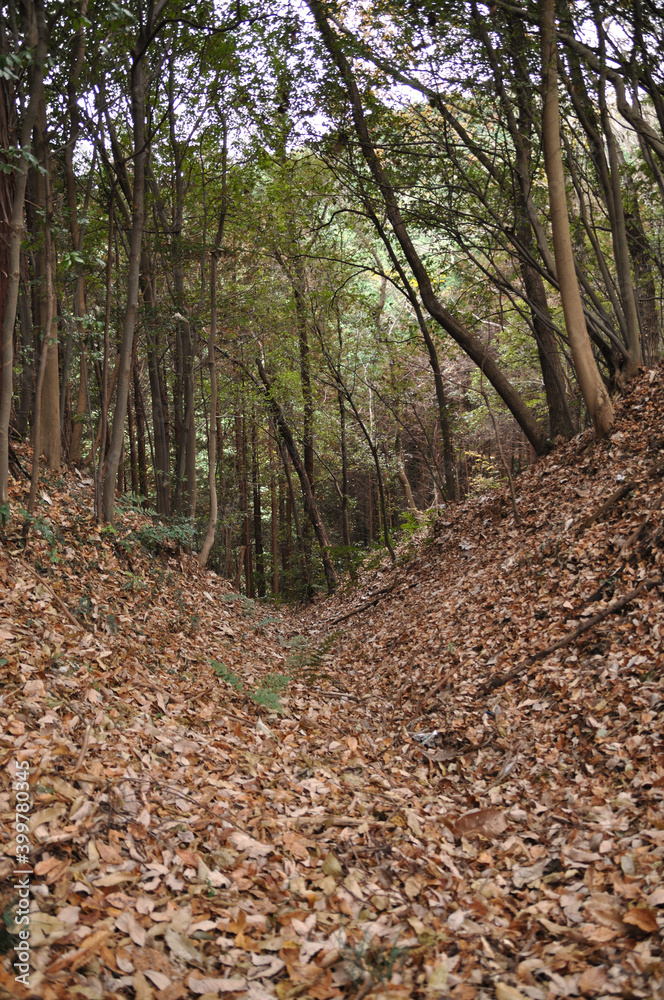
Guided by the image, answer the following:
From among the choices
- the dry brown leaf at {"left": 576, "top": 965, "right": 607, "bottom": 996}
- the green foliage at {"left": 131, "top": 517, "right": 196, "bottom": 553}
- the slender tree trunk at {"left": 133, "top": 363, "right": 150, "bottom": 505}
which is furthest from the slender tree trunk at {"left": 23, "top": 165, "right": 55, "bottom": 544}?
the slender tree trunk at {"left": 133, "top": 363, "right": 150, "bottom": 505}

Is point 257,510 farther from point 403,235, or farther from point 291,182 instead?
point 403,235

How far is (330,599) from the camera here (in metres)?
16.5

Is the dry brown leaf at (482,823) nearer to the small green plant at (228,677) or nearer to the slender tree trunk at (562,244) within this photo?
the small green plant at (228,677)

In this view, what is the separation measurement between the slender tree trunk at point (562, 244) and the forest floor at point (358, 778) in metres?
0.46

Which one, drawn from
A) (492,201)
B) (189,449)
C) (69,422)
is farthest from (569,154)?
(69,422)

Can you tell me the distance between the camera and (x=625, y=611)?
562 cm

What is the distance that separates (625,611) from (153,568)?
20.5 ft

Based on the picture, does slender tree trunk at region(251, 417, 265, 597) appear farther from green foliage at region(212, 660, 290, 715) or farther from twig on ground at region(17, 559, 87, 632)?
twig on ground at region(17, 559, 87, 632)

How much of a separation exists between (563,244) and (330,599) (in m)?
10.6

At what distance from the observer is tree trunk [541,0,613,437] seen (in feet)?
27.5

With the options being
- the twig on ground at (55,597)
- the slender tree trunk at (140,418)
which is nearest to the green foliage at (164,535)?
the twig on ground at (55,597)

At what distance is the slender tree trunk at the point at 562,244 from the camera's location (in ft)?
27.5

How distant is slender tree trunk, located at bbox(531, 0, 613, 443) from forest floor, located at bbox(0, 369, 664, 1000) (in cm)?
46

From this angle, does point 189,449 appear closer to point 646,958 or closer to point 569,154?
point 569,154
